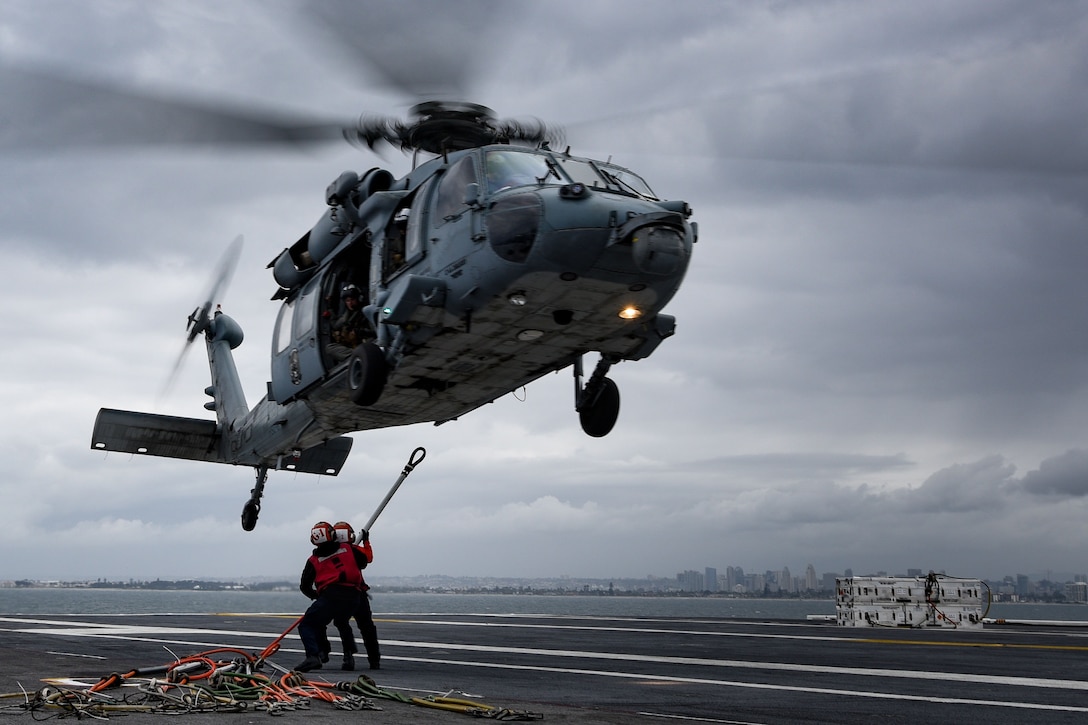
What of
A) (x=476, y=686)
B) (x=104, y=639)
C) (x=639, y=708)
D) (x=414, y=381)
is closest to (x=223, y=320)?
(x=104, y=639)

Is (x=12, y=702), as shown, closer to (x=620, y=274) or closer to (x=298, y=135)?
(x=620, y=274)

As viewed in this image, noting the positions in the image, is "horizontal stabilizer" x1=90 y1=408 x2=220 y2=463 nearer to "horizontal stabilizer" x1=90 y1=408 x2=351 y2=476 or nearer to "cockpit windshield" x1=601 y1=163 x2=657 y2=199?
"horizontal stabilizer" x1=90 y1=408 x2=351 y2=476

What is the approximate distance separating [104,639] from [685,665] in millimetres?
10259

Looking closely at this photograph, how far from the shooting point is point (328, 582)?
1114 cm

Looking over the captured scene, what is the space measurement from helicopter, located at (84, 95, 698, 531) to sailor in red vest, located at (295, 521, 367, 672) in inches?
119

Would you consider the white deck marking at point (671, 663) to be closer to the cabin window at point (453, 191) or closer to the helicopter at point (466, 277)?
the helicopter at point (466, 277)

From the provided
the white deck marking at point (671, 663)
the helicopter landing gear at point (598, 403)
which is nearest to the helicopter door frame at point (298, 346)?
the helicopter landing gear at point (598, 403)

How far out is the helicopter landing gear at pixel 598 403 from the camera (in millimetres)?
15344

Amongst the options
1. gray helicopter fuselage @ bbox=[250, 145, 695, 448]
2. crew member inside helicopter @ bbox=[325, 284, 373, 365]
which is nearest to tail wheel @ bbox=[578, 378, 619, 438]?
gray helicopter fuselage @ bbox=[250, 145, 695, 448]

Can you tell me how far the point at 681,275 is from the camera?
41.7 ft

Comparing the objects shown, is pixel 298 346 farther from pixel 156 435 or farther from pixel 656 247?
pixel 656 247

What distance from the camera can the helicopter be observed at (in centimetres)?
1222

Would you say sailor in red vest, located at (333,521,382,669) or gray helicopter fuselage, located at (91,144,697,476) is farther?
gray helicopter fuselage, located at (91,144,697,476)

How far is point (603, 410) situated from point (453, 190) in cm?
428
